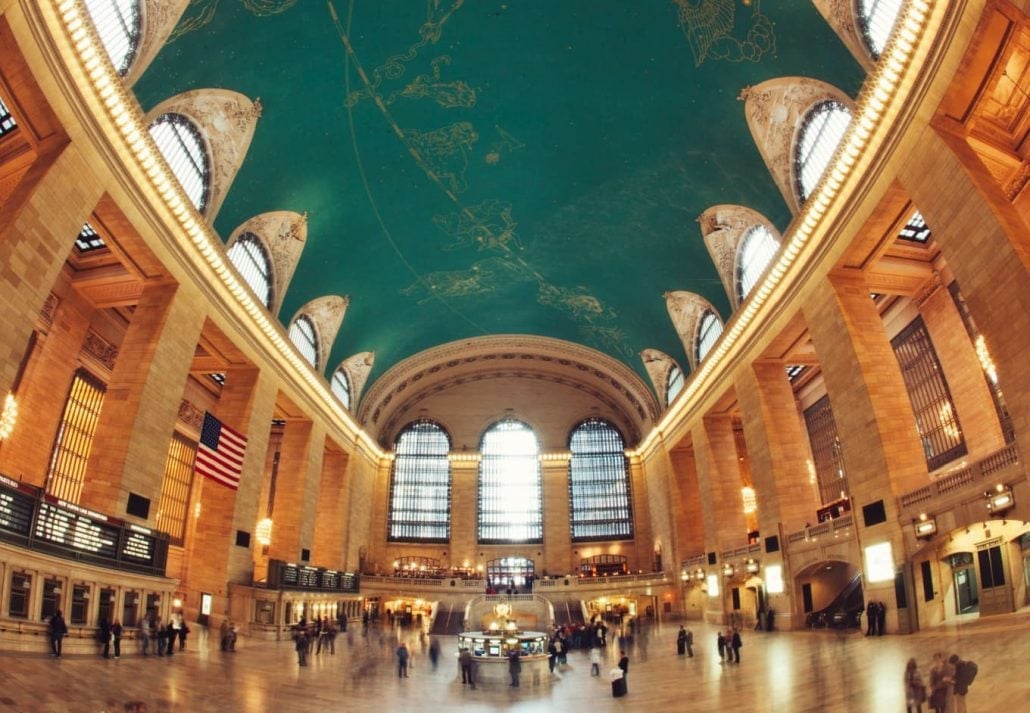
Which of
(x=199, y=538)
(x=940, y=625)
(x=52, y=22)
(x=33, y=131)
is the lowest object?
(x=940, y=625)

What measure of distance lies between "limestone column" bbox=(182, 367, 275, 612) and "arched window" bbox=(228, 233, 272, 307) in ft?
8.99

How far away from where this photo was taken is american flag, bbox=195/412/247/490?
17250mm

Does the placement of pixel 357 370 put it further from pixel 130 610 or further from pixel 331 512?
pixel 130 610

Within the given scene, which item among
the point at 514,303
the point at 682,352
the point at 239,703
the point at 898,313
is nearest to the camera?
the point at 239,703

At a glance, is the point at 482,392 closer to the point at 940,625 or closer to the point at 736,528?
the point at 736,528

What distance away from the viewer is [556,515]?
130 ft

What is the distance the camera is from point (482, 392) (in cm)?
4131

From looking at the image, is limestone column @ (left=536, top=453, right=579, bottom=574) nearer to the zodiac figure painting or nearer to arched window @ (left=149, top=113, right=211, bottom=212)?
arched window @ (left=149, top=113, right=211, bottom=212)

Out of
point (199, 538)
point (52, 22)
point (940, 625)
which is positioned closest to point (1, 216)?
point (52, 22)

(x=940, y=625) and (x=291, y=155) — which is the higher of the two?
(x=291, y=155)

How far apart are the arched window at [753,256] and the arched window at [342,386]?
18.3m

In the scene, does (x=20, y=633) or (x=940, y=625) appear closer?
→ (x=20, y=633)

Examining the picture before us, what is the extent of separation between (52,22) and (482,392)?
3163 cm

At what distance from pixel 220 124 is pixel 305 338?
11.5 meters
